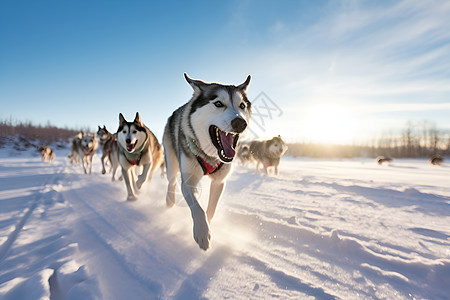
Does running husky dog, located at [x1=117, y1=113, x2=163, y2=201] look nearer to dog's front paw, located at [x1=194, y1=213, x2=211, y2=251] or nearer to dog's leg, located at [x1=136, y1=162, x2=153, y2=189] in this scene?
dog's leg, located at [x1=136, y1=162, x2=153, y2=189]

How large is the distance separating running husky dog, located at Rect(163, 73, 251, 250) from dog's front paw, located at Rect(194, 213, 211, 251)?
0.09 feet

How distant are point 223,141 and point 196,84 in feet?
2.65

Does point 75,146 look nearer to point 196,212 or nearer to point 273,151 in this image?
point 273,151

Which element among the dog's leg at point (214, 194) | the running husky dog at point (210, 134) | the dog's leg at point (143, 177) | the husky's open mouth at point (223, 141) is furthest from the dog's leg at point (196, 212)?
the dog's leg at point (143, 177)

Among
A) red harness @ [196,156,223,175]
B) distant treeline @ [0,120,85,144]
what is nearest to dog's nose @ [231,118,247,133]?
red harness @ [196,156,223,175]

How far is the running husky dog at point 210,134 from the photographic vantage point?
198cm

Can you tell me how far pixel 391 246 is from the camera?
190 cm

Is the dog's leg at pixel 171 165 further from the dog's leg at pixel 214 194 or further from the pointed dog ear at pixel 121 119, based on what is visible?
the pointed dog ear at pixel 121 119

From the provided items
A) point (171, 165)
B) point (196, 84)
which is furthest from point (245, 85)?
point (171, 165)

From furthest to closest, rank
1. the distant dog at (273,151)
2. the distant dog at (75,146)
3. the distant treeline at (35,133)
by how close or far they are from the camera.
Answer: the distant treeline at (35,133)
the distant dog at (75,146)
the distant dog at (273,151)

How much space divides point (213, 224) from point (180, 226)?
0.39 metres

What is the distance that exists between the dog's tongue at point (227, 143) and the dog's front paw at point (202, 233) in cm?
65

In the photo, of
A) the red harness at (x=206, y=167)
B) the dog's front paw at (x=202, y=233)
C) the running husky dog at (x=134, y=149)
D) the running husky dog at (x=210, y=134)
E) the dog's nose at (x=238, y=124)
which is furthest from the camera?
the running husky dog at (x=134, y=149)

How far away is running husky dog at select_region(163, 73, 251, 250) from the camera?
198 cm
